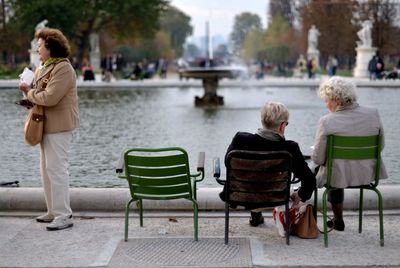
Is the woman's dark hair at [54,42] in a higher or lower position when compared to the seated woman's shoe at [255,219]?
higher

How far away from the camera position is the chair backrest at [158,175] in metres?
6.38

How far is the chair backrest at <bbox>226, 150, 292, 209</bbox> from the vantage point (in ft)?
20.2

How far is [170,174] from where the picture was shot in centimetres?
645

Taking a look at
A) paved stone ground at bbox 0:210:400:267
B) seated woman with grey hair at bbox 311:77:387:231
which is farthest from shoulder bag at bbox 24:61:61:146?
seated woman with grey hair at bbox 311:77:387:231

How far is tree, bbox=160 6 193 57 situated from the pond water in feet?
446

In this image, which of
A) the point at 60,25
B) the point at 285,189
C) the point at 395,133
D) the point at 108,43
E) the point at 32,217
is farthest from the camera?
the point at 108,43

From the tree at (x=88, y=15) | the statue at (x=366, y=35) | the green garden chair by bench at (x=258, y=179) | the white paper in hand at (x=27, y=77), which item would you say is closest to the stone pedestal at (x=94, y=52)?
the tree at (x=88, y=15)

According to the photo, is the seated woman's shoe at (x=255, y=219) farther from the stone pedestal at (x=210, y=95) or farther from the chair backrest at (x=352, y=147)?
the stone pedestal at (x=210, y=95)

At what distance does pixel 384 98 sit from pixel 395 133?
37.1ft

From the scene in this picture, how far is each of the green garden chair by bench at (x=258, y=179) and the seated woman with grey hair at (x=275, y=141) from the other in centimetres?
18

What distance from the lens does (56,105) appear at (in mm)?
6875

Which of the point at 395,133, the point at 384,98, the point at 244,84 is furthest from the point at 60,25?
the point at 395,133

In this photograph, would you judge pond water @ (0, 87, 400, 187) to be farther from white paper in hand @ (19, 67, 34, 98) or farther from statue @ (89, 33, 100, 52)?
statue @ (89, 33, 100, 52)

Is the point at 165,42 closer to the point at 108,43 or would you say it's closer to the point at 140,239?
the point at 108,43
